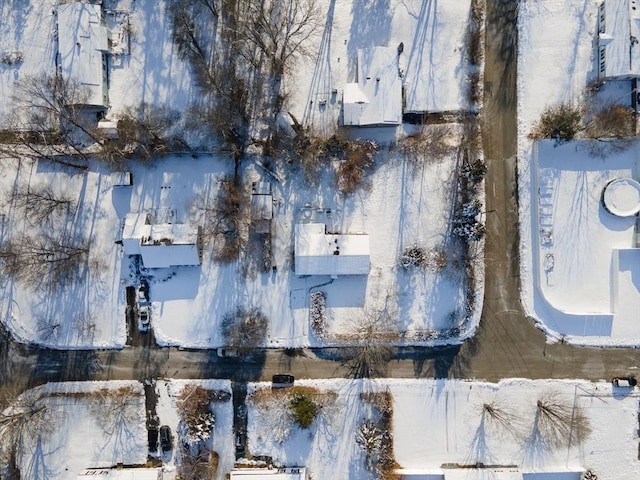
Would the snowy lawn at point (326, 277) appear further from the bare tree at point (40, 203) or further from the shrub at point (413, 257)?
the bare tree at point (40, 203)

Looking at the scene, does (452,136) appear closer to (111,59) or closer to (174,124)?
→ (174,124)

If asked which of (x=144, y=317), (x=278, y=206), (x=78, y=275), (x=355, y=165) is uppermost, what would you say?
(x=355, y=165)

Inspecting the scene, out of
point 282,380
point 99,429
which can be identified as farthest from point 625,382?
point 99,429

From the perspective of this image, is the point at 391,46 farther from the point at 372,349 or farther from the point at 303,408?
the point at 303,408

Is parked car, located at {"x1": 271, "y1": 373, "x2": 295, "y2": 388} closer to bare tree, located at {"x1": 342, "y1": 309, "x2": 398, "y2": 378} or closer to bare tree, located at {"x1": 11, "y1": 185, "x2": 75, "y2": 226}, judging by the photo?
bare tree, located at {"x1": 342, "y1": 309, "x2": 398, "y2": 378}

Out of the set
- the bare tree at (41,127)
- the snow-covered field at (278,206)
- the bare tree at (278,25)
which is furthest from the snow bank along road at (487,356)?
the bare tree at (278,25)
